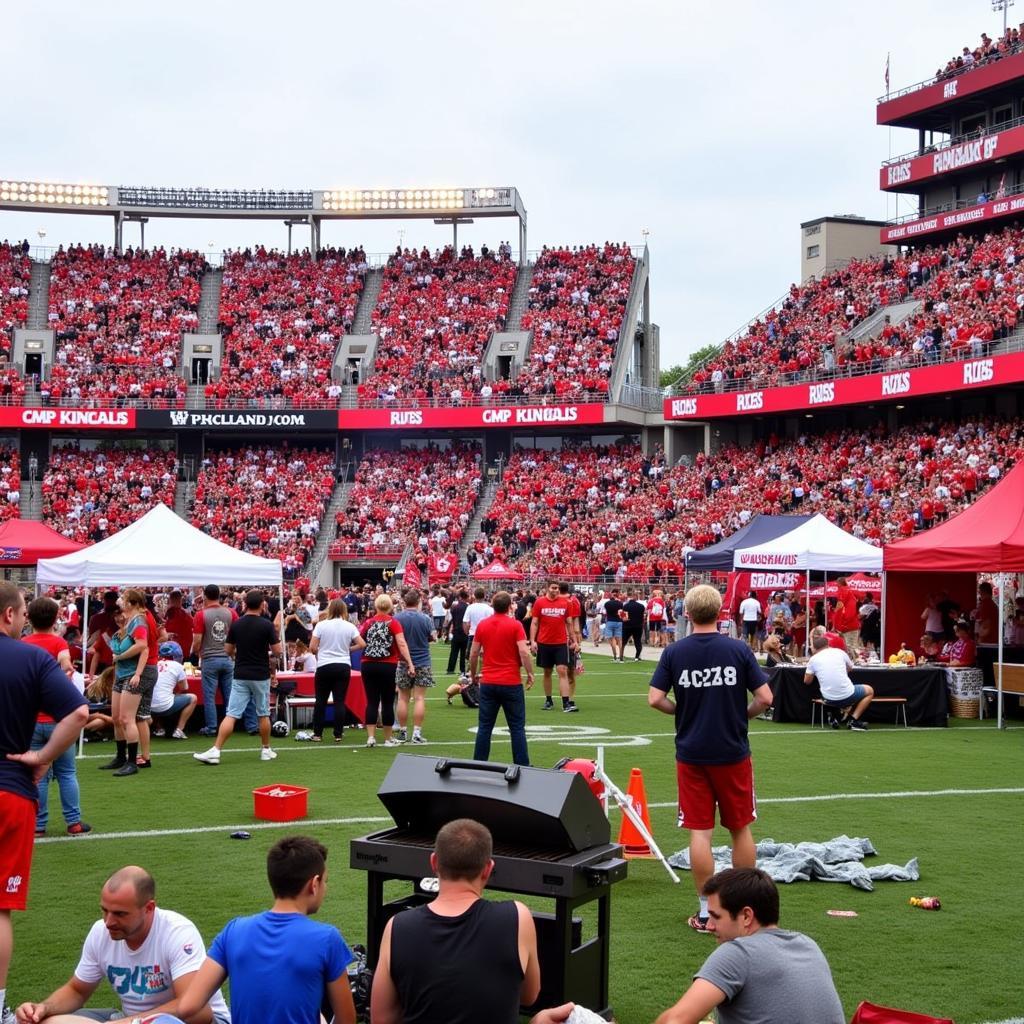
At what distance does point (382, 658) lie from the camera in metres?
14.2

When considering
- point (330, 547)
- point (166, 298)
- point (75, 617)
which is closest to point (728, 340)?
point (330, 547)

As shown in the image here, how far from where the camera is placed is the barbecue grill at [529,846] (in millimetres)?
5246

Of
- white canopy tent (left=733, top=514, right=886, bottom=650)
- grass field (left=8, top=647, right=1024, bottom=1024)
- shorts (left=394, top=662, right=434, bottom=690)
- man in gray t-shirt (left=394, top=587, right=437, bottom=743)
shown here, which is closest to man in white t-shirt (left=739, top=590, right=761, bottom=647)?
white canopy tent (left=733, top=514, right=886, bottom=650)

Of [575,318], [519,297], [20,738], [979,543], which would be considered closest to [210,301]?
[519,297]

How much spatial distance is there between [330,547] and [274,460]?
7148mm

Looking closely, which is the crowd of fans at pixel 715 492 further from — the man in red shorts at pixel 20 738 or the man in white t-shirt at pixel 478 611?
the man in red shorts at pixel 20 738

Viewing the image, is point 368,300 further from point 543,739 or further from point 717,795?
point 717,795

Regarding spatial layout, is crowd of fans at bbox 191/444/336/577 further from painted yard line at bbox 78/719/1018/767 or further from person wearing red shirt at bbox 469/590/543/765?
person wearing red shirt at bbox 469/590/543/765

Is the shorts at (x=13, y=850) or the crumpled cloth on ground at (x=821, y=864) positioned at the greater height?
the shorts at (x=13, y=850)

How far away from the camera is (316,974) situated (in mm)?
4230

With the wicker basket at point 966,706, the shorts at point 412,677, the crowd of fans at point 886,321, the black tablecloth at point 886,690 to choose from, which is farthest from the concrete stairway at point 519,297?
the shorts at point 412,677

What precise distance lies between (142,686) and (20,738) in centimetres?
710

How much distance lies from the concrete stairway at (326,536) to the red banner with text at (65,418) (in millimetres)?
8077

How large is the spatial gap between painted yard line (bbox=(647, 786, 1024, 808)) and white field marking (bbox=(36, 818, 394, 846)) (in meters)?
2.54
